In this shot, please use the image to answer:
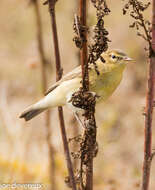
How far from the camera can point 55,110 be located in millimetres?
5520

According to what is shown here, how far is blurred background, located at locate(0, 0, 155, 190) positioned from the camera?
4227 mm

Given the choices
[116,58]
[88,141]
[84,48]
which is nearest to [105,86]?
[116,58]

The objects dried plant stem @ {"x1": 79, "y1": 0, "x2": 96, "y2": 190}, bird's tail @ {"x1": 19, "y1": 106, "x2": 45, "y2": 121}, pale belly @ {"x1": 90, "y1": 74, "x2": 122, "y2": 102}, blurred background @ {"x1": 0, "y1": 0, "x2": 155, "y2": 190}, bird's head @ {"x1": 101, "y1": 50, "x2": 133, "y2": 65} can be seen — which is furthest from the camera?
blurred background @ {"x1": 0, "y1": 0, "x2": 155, "y2": 190}

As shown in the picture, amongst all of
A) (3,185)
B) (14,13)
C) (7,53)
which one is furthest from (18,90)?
(3,185)

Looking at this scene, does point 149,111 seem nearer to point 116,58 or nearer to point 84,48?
point 84,48

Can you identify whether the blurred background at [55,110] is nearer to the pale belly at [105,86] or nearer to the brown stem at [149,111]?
the pale belly at [105,86]

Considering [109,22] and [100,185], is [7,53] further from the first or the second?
[100,185]

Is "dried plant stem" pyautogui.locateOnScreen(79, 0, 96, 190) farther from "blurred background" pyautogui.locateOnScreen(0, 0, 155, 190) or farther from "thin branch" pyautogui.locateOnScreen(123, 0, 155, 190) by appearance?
"blurred background" pyautogui.locateOnScreen(0, 0, 155, 190)

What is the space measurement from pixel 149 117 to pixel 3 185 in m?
1.11

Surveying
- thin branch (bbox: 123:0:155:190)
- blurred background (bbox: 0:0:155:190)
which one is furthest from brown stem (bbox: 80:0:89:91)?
blurred background (bbox: 0:0:155:190)

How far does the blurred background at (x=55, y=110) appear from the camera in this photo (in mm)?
4227

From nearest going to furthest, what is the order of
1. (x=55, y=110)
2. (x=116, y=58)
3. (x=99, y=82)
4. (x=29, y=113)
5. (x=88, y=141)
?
(x=88, y=141), (x=99, y=82), (x=116, y=58), (x=29, y=113), (x=55, y=110)

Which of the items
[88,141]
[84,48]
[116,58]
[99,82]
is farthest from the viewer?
[116,58]

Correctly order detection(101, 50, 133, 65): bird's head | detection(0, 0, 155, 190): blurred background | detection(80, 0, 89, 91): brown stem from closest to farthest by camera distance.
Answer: detection(80, 0, 89, 91): brown stem
detection(101, 50, 133, 65): bird's head
detection(0, 0, 155, 190): blurred background
